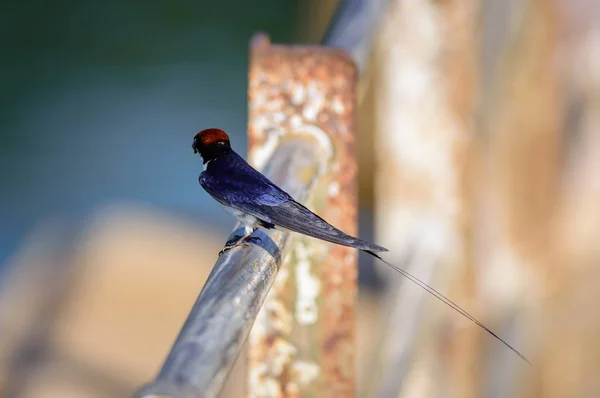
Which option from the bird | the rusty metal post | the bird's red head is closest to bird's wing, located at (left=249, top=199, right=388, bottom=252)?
the bird

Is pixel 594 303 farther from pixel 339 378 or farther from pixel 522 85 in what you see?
pixel 339 378

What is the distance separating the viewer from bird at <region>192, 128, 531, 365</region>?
629 mm

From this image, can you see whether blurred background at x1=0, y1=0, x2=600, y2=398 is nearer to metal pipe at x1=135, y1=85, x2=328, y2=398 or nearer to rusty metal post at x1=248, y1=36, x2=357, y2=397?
rusty metal post at x1=248, y1=36, x2=357, y2=397

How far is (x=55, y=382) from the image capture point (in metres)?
1.62

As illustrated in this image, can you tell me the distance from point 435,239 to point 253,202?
1.54 feet

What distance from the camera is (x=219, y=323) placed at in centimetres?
38

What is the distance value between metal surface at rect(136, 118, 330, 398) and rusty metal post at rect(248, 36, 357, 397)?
0.19 m

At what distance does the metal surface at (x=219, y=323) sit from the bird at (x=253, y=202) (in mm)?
50

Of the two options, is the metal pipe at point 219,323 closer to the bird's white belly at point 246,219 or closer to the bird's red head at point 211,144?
the bird's white belly at point 246,219

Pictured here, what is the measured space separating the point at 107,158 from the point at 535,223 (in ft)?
9.13

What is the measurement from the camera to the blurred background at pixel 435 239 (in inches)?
45.7

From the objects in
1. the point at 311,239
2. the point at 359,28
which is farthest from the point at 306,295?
the point at 359,28

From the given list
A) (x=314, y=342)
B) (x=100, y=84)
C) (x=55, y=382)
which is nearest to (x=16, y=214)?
(x=100, y=84)

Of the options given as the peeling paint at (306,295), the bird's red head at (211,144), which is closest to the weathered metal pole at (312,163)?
the peeling paint at (306,295)
